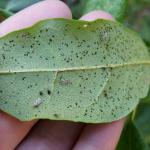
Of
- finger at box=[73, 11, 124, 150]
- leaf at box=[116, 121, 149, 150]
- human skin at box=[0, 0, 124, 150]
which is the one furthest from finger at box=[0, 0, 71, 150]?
leaf at box=[116, 121, 149, 150]

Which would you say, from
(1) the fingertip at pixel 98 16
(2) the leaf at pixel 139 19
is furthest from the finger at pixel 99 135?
(2) the leaf at pixel 139 19

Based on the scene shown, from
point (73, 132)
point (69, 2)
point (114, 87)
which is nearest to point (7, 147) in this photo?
point (73, 132)

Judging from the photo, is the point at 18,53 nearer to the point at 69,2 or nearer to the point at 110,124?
the point at 110,124

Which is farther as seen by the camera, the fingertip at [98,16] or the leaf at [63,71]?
the fingertip at [98,16]

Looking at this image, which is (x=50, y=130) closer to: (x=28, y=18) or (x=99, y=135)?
(x=99, y=135)

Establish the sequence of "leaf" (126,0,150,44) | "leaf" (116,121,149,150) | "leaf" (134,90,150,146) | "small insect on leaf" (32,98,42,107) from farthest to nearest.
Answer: "leaf" (126,0,150,44) < "leaf" (134,90,150,146) < "leaf" (116,121,149,150) < "small insect on leaf" (32,98,42,107)

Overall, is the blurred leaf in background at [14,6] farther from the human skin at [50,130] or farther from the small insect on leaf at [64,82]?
the small insect on leaf at [64,82]

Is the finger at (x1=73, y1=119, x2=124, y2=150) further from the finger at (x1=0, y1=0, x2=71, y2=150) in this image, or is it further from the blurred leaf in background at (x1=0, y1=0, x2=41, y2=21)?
the blurred leaf in background at (x1=0, y1=0, x2=41, y2=21)

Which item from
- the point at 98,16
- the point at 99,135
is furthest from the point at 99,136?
the point at 98,16
